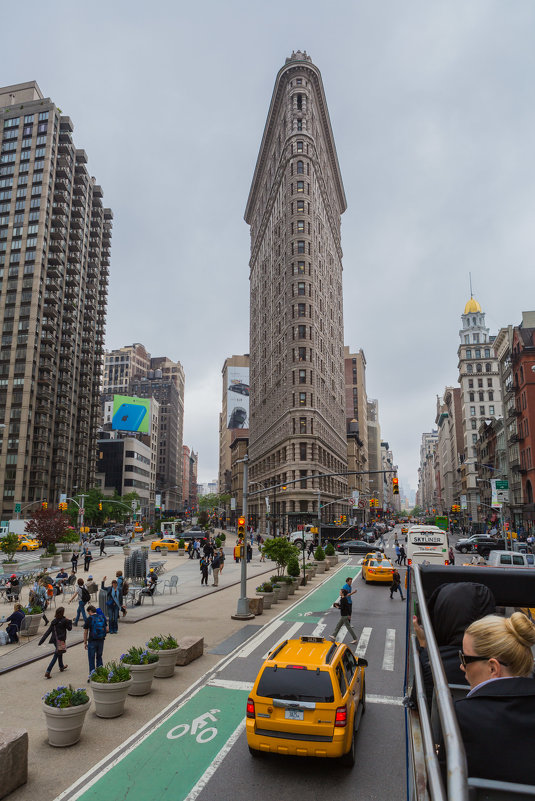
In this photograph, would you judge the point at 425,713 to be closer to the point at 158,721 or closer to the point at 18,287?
the point at 158,721

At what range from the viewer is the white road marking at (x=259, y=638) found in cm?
1563

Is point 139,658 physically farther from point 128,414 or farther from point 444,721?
point 128,414

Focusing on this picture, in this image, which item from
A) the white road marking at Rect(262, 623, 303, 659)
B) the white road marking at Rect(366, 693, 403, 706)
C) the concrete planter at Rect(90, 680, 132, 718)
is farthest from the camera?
the white road marking at Rect(262, 623, 303, 659)

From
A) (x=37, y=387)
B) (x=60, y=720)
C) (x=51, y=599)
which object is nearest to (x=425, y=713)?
(x=60, y=720)

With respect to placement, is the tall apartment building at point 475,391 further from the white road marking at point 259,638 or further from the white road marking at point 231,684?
the white road marking at point 231,684

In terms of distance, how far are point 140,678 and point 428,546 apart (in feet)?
79.6

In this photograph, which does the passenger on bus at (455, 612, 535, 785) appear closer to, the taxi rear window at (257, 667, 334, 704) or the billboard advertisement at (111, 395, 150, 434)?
the taxi rear window at (257, 667, 334, 704)

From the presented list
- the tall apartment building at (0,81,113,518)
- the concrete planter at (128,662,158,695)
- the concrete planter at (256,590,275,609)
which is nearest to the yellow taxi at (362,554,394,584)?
the concrete planter at (256,590,275,609)

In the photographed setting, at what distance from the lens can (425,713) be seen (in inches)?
109

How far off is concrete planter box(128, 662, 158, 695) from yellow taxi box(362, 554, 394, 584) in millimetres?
20815

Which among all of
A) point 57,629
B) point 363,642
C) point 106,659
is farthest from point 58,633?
point 363,642

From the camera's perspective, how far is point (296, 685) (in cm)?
849

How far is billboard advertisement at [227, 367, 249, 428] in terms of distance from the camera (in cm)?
17862

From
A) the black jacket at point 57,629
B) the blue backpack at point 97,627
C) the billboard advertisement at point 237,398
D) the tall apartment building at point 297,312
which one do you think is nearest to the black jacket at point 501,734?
the blue backpack at point 97,627
